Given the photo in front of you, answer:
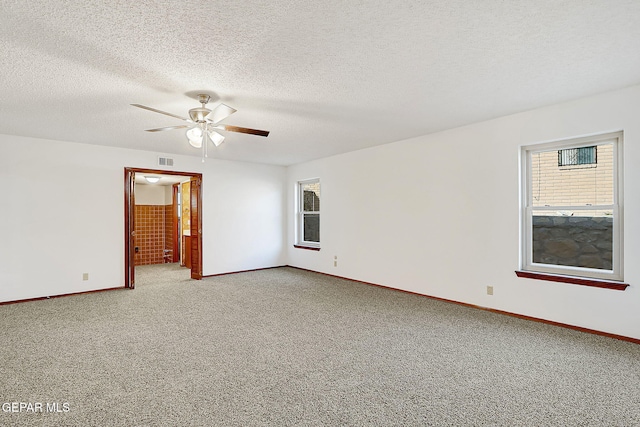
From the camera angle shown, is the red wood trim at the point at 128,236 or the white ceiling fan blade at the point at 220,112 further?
the red wood trim at the point at 128,236

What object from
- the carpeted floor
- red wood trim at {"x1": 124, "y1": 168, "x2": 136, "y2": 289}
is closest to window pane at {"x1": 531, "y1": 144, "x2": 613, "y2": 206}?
the carpeted floor

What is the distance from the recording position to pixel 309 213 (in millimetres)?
7039

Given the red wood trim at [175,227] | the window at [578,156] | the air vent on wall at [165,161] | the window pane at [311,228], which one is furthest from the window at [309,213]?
the window at [578,156]

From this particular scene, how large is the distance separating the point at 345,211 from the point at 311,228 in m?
1.42

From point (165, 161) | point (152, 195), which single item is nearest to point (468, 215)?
point (165, 161)

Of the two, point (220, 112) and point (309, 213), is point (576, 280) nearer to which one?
point (220, 112)

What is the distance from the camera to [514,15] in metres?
1.87

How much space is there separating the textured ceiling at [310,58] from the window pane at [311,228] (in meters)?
3.36

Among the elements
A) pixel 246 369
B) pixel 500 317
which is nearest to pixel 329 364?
pixel 246 369

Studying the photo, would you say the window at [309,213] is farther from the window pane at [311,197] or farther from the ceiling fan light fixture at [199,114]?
the ceiling fan light fixture at [199,114]

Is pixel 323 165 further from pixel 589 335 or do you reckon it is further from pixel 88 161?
pixel 589 335

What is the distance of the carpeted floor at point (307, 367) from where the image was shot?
1938mm

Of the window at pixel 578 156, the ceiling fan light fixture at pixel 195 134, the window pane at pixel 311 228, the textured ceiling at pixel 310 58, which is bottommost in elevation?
the window pane at pixel 311 228

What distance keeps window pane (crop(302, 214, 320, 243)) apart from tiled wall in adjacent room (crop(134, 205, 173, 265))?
3.94 metres
